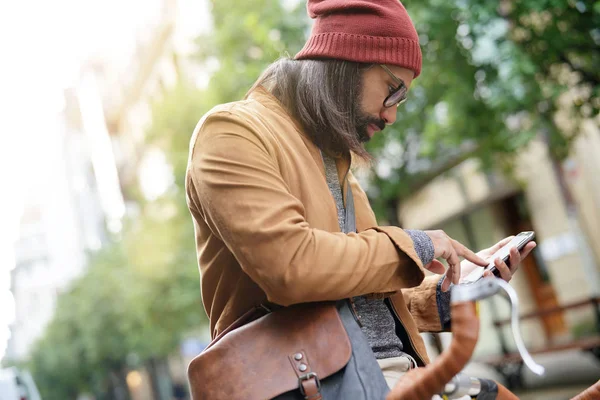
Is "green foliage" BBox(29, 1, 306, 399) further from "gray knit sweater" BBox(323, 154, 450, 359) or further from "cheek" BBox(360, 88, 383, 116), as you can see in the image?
"gray knit sweater" BBox(323, 154, 450, 359)

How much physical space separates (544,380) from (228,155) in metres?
12.8

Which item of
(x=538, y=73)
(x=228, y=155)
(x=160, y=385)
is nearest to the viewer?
(x=228, y=155)

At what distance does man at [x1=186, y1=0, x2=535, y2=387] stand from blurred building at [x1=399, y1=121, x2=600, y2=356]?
12619 mm

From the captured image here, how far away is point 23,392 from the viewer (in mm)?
10141

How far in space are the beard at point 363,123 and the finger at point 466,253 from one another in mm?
419

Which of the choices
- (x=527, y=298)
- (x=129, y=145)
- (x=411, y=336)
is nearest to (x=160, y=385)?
(x=129, y=145)

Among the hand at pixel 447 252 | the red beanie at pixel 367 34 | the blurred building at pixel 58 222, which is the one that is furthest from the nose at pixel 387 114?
the blurred building at pixel 58 222

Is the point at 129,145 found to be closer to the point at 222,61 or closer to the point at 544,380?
the point at 222,61

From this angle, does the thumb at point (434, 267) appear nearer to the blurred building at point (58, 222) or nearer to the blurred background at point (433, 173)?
the blurred background at point (433, 173)

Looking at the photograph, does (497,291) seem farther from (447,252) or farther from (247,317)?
(247,317)

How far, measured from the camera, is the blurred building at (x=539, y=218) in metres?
17.0

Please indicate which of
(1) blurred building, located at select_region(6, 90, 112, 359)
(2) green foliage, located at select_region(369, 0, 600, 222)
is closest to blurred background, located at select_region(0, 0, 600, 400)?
(2) green foliage, located at select_region(369, 0, 600, 222)

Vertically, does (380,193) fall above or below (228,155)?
below

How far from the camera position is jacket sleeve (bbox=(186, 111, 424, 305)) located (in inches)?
69.3
